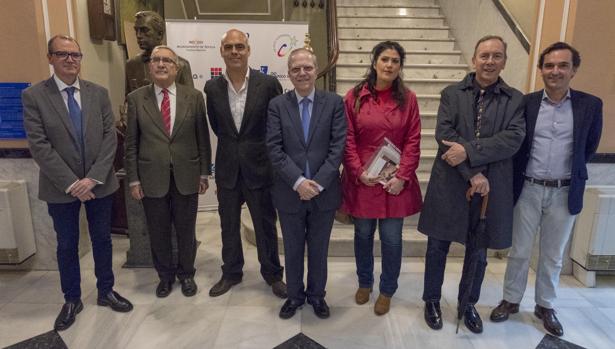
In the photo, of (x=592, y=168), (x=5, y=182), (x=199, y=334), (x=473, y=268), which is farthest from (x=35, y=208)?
(x=592, y=168)

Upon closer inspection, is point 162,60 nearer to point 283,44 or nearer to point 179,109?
point 179,109

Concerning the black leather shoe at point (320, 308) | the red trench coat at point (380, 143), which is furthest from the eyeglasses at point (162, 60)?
the black leather shoe at point (320, 308)

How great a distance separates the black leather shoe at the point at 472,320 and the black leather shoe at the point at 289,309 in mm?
957

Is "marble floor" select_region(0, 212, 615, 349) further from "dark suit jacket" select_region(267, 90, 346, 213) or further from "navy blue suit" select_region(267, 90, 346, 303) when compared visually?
"dark suit jacket" select_region(267, 90, 346, 213)

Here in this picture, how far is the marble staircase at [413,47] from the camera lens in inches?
178

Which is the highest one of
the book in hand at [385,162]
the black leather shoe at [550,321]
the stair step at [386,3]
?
the stair step at [386,3]

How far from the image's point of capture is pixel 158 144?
2508 mm

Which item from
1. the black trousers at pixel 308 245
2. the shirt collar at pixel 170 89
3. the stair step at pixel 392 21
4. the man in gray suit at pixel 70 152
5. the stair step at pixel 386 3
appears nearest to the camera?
the man in gray suit at pixel 70 152

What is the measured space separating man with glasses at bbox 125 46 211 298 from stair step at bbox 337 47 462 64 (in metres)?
3.06

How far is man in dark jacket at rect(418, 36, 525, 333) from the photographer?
6.96 feet

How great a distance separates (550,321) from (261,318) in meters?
1.65

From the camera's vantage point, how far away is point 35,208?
3.11 metres

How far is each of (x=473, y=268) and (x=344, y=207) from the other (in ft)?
2.51

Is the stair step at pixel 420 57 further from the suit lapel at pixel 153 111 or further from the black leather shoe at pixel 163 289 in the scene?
the black leather shoe at pixel 163 289
